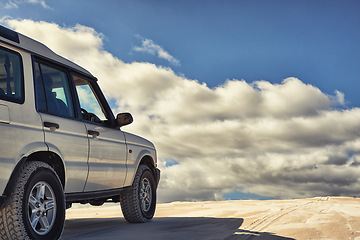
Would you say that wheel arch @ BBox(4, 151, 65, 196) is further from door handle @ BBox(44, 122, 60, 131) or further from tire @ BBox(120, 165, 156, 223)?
tire @ BBox(120, 165, 156, 223)

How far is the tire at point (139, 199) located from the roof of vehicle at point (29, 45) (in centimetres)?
223

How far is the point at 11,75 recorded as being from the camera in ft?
15.0

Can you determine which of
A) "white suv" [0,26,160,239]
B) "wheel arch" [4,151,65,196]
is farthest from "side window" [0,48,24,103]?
"wheel arch" [4,151,65,196]

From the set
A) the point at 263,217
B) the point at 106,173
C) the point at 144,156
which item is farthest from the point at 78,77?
the point at 263,217

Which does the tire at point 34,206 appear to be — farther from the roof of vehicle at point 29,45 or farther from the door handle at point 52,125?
the roof of vehicle at point 29,45

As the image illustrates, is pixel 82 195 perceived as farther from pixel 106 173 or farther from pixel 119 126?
pixel 119 126

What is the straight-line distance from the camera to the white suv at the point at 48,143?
4.10m

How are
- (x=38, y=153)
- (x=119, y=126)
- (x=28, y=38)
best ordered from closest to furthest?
1. (x=38, y=153)
2. (x=28, y=38)
3. (x=119, y=126)

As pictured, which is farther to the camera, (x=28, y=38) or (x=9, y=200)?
(x=28, y=38)

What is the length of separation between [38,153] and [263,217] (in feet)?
15.1

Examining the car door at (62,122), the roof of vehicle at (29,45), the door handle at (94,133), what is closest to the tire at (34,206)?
the car door at (62,122)

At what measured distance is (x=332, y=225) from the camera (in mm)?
6523

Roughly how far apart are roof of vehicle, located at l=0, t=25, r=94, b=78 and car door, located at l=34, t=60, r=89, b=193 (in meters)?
0.11

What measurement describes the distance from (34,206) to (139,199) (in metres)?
2.79
